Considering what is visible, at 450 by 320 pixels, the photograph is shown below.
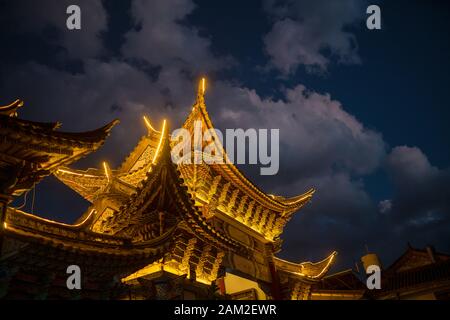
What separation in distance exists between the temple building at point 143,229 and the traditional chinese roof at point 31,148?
21mm

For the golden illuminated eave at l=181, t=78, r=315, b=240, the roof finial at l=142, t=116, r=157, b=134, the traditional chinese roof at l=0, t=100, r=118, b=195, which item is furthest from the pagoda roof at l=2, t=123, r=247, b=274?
the roof finial at l=142, t=116, r=157, b=134

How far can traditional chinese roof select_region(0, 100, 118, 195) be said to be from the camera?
6.74 m

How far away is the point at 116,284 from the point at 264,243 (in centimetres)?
1209

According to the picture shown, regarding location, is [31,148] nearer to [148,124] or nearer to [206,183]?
[206,183]

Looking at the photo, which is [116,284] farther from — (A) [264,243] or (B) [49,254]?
(A) [264,243]

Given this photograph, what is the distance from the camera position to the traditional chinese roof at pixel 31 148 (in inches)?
265

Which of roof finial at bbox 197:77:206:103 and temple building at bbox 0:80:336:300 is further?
roof finial at bbox 197:77:206:103

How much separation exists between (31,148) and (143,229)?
15.7 feet

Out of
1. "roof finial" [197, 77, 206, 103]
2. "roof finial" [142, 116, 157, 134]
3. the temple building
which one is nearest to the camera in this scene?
the temple building

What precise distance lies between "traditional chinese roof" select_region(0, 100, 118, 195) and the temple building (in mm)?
21

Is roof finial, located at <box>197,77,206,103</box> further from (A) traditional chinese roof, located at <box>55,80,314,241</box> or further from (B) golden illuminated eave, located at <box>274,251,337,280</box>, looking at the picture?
(B) golden illuminated eave, located at <box>274,251,337,280</box>

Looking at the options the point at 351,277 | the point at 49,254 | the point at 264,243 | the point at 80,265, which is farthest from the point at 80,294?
the point at 351,277

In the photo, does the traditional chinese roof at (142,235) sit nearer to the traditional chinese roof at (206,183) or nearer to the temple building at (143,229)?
the temple building at (143,229)

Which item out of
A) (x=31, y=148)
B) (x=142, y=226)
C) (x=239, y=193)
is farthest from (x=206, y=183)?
(x=31, y=148)
